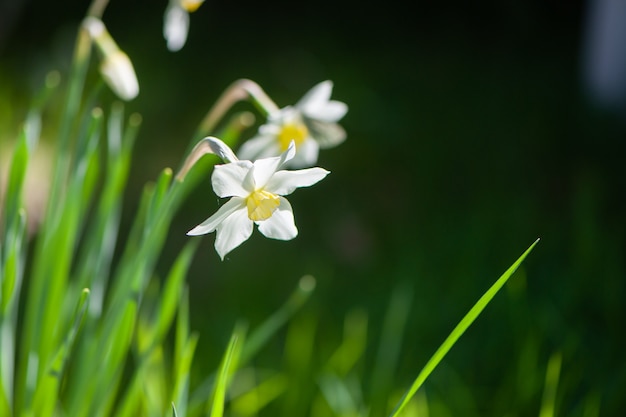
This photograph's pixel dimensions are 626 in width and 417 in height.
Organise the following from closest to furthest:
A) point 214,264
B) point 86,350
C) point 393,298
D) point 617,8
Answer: point 86,350 < point 393,298 < point 214,264 < point 617,8

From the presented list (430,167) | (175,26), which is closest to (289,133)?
(175,26)

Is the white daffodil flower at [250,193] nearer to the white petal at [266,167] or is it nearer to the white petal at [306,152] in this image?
the white petal at [266,167]

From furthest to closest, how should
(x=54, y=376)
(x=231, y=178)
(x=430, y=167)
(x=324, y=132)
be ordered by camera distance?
(x=430, y=167) < (x=324, y=132) < (x=54, y=376) < (x=231, y=178)

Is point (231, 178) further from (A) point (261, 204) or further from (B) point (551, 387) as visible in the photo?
(B) point (551, 387)

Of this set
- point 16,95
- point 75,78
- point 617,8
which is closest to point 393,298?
point 75,78

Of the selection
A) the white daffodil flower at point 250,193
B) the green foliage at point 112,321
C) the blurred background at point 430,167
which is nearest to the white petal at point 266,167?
the white daffodil flower at point 250,193

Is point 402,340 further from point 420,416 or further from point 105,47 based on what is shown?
point 105,47

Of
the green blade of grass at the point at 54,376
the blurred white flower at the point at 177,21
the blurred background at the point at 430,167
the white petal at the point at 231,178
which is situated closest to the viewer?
the white petal at the point at 231,178
